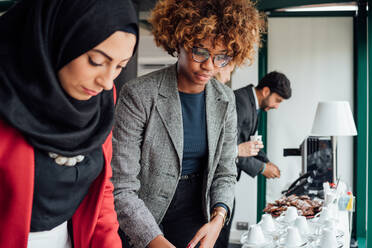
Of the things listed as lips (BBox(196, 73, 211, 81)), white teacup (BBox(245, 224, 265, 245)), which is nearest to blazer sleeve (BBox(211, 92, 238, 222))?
white teacup (BBox(245, 224, 265, 245))

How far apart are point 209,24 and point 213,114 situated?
0.35 metres

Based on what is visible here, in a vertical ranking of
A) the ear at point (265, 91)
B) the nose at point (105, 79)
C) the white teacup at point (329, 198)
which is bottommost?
the white teacup at point (329, 198)

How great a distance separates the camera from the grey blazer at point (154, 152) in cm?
124

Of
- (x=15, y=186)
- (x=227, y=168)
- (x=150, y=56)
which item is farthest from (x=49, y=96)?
(x=150, y=56)

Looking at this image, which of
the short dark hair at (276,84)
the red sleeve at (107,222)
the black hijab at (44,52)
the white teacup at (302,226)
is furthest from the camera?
the short dark hair at (276,84)

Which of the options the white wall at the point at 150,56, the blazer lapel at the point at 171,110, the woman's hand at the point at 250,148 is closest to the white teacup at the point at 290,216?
the blazer lapel at the point at 171,110

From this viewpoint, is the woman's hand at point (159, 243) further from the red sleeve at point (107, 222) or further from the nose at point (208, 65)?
the nose at point (208, 65)

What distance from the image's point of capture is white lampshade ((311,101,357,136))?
2.71 metres

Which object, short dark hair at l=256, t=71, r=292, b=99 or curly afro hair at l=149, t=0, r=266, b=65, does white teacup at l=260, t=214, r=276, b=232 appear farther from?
short dark hair at l=256, t=71, r=292, b=99

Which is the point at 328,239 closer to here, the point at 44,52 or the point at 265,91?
the point at 44,52

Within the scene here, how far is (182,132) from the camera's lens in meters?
1.38

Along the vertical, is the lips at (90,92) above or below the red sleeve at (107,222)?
above

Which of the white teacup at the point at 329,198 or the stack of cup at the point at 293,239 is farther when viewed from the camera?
the white teacup at the point at 329,198

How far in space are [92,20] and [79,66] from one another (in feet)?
0.32
